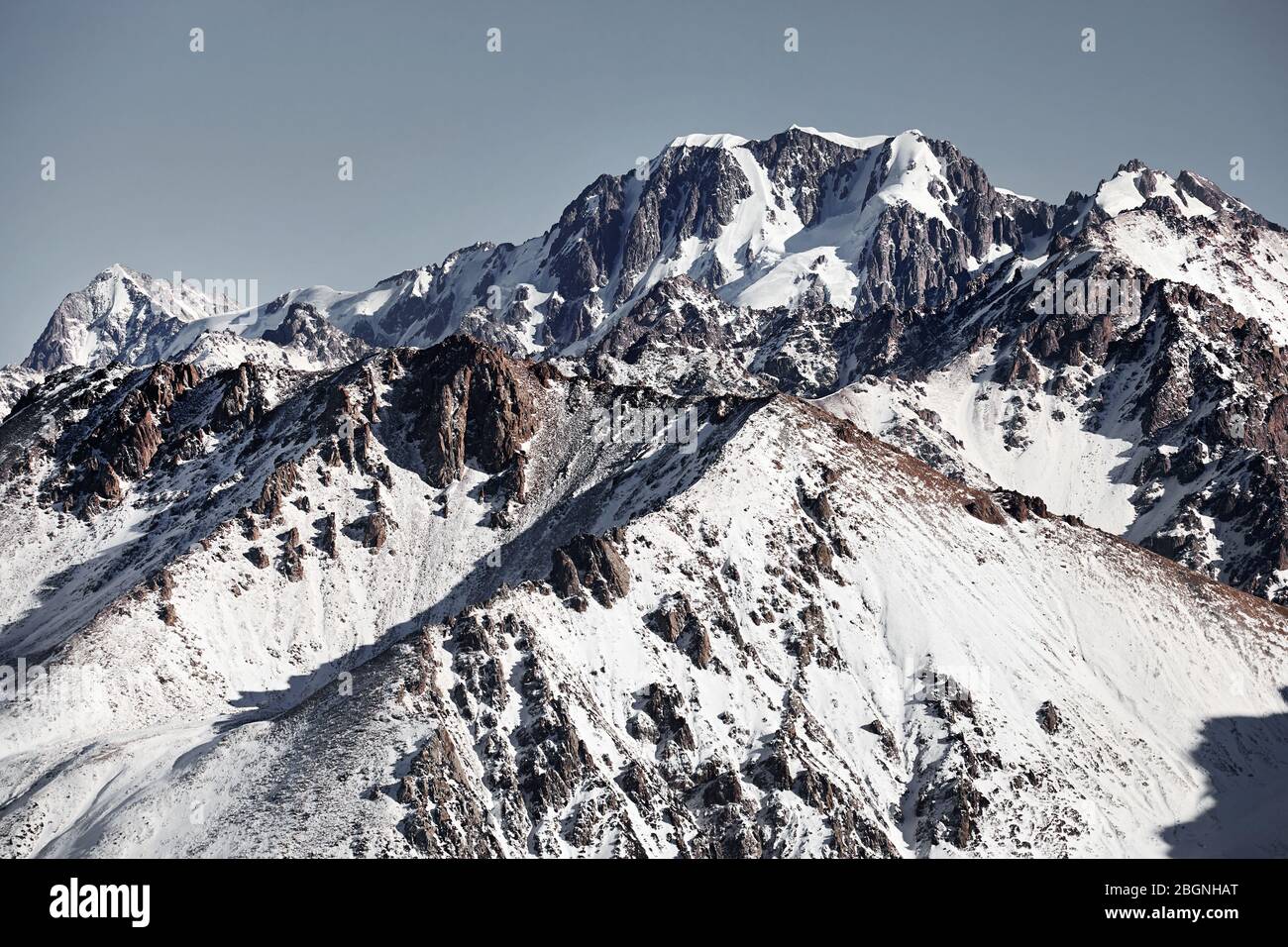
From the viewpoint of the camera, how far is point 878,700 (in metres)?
162

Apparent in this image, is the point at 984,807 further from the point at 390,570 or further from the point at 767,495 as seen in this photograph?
the point at 390,570

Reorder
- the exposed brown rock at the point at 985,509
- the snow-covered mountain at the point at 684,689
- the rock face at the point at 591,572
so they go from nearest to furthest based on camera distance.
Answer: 1. the snow-covered mountain at the point at 684,689
2. the rock face at the point at 591,572
3. the exposed brown rock at the point at 985,509

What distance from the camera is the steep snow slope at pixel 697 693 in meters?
129

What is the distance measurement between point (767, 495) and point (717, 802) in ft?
177

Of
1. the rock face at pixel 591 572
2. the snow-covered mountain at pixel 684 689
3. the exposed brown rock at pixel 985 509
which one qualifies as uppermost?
the exposed brown rock at pixel 985 509

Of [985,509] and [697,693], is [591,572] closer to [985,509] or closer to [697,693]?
[697,693]

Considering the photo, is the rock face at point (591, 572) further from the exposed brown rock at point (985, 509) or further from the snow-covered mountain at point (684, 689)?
the exposed brown rock at point (985, 509)

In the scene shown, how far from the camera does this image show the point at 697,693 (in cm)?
15300

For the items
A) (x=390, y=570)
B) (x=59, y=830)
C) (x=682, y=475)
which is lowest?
(x=59, y=830)

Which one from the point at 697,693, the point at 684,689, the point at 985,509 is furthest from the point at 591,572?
the point at 985,509

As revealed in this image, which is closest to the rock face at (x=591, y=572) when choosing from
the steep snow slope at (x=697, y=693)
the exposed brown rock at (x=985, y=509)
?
the steep snow slope at (x=697, y=693)

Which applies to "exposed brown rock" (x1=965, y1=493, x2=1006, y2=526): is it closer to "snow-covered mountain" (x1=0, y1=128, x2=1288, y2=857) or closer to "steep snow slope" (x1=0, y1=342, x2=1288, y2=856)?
"steep snow slope" (x1=0, y1=342, x2=1288, y2=856)

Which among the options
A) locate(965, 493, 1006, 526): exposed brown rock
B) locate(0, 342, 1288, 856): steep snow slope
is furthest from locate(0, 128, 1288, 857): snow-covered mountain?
locate(965, 493, 1006, 526): exposed brown rock
